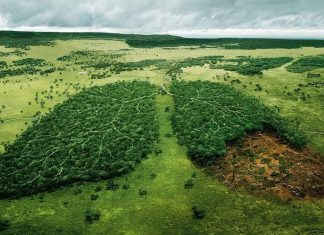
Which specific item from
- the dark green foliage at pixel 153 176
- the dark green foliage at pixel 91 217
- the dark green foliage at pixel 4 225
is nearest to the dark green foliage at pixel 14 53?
the dark green foliage at pixel 153 176

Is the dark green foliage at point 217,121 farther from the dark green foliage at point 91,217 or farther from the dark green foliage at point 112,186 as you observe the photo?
the dark green foliage at point 91,217

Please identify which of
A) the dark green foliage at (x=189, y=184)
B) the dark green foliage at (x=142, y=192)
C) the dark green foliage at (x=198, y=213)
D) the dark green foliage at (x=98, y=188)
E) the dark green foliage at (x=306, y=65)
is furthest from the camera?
the dark green foliage at (x=306, y=65)

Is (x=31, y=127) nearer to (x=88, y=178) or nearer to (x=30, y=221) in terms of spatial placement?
(x=88, y=178)

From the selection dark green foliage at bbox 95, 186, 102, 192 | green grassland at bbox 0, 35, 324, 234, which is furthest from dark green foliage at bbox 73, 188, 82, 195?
dark green foliage at bbox 95, 186, 102, 192

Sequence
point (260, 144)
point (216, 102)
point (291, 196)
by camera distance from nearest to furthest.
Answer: point (291, 196) < point (260, 144) < point (216, 102)

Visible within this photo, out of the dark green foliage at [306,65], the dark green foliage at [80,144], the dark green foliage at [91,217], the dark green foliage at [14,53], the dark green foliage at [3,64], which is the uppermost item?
the dark green foliage at [14,53]

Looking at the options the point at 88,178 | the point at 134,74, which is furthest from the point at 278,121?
the point at 134,74

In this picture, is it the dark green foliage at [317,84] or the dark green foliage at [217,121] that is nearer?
the dark green foliage at [217,121]

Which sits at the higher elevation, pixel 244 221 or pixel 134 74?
pixel 134 74
